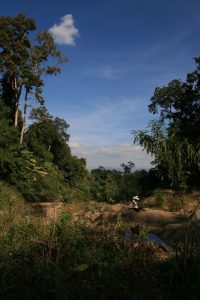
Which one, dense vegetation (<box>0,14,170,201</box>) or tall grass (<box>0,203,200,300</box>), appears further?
dense vegetation (<box>0,14,170,201</box>)

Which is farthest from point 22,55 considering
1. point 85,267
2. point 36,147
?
point 85,267

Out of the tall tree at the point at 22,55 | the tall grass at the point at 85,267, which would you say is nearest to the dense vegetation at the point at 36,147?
the tall tree at the point at 22,55

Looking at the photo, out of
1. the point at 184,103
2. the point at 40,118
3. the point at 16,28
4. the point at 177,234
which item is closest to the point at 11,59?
the point at 16,28

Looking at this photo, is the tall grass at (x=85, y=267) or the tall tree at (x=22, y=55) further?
the tall tree at (x=22, y=55)

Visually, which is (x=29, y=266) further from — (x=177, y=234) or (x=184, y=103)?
(x=184, y=103)

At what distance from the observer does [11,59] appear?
25.3 meters

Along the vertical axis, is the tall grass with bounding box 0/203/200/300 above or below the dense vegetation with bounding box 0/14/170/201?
below

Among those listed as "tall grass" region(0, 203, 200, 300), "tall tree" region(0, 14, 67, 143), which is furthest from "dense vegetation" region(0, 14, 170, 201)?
"tall grass" region(0, 203, 200, 300)

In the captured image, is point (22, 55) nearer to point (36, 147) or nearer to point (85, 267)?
point (36, 147)

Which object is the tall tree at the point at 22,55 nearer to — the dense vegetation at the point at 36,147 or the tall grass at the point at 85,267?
the dense vegetation at the point at 36,147

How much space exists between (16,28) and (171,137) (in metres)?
21.7

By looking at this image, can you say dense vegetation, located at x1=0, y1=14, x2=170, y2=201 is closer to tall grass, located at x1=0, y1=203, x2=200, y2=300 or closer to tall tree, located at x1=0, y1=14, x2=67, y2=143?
tall tree, located at x1=0, y1=14, x2=67, y2=143

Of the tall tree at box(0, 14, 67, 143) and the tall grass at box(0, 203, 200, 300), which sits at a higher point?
the tall tree at box(0, 14, 67, 143)

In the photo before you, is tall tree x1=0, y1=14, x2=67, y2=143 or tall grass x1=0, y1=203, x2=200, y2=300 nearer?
tall grass x1=0, y1=203, x2=200, y2=300
